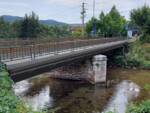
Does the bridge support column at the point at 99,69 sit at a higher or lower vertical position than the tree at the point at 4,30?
lower

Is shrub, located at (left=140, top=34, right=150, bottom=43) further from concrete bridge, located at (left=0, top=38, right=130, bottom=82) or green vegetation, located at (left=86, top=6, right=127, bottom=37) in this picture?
concrete bridge, located at (left=0, top=38, right=130, bottom=82)

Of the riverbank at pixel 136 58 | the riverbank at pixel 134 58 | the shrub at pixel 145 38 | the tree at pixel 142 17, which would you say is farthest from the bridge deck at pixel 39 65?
the shrub at pixel 145 38

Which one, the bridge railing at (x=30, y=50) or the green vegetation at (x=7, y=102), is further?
the bridge railing at (x=30, y=50)

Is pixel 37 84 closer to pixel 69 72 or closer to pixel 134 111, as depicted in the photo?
pixel 69 72

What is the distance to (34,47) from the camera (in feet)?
73.7

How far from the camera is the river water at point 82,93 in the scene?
25172mm

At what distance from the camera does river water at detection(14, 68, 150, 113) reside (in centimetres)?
2517

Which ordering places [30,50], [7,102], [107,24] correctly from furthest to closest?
1. [107,24]
2. [30,50]
3. [7,102]

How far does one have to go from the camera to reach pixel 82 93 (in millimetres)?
31375

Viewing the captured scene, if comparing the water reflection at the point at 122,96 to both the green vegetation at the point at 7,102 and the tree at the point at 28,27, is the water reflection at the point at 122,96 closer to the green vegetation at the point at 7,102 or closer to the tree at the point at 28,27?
the green vegetation at the point at 7,102

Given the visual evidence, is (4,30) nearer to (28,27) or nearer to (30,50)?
(28,27)

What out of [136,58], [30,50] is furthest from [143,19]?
[30,50]

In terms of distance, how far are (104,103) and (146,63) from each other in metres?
26.2

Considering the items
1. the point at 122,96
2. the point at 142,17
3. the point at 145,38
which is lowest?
the point at 122,96
